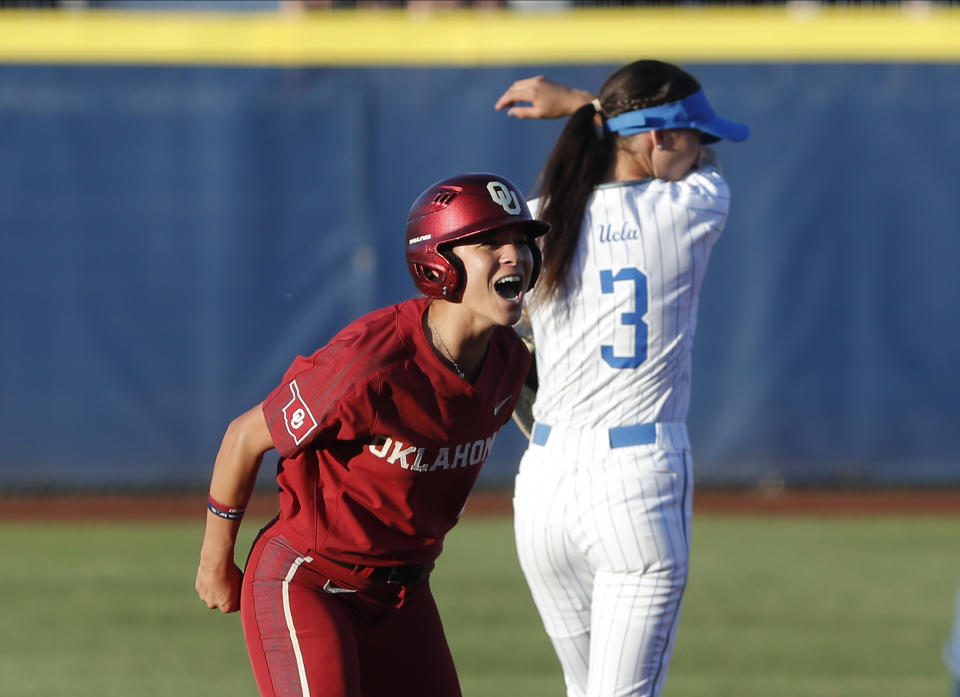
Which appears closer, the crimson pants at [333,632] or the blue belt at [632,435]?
the crimson pants at [333,632]

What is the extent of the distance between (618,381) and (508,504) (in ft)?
21.6

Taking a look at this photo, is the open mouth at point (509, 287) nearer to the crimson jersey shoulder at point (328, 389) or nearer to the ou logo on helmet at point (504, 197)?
the ou logo on helmet at point (504, 197)

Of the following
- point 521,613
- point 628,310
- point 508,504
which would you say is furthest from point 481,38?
point 628,310

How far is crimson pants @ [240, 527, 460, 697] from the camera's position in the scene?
130 inches

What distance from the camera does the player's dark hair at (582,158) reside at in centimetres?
377

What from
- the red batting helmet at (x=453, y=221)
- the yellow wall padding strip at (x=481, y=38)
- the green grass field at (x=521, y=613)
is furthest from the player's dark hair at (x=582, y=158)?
the yellow wall padding strip at (x=481, y=38)

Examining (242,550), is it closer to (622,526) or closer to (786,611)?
(786,611)

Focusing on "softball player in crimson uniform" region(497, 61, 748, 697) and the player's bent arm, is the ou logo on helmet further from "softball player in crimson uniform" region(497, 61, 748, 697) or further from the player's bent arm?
the player's bent arm

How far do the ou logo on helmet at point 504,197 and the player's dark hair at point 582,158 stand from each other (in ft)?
1.36

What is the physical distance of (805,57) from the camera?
33.8ft

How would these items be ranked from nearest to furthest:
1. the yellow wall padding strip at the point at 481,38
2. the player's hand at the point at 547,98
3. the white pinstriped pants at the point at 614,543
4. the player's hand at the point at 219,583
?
1. the player's hand at the point at 219,583
2. the white pinstriped pants at the point at 614,543
3. the player's hand at the point at 547,98
4. the yellow wall padding strip at the point at 481,38

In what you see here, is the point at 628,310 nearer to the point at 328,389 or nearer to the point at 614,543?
the point at 614,543

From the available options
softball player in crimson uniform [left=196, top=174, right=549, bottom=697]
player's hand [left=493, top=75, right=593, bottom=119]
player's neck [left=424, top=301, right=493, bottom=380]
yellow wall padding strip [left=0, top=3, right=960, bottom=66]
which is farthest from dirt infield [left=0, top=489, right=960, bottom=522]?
player's neck [left=424, top=301, right=493, bottom=380]

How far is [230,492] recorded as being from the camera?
3.37 m
